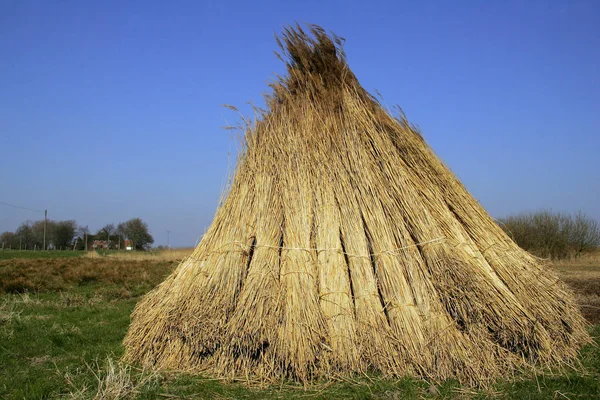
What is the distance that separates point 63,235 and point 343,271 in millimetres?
72459

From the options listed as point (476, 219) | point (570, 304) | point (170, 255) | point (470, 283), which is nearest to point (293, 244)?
point (470, 283)

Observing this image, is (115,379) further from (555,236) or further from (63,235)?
(63,235)

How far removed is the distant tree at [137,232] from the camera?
230ft

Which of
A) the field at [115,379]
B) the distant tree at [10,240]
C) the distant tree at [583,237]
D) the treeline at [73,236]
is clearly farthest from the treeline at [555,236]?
the distant tree at [10,240]

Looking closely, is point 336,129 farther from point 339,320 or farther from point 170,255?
point 170,255

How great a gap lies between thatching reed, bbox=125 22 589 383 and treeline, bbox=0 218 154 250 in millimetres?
61786

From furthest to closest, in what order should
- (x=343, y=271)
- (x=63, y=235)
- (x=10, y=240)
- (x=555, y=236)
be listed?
(x=10, y=240), (x=63, y=235), (x=555, y=236), (x=343, y=271)

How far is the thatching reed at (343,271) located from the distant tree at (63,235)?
69.9m

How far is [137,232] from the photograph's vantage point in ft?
235

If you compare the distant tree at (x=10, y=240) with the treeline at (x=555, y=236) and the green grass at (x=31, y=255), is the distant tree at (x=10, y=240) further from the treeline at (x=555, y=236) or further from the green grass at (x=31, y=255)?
the treeline at (x=555, y=236)

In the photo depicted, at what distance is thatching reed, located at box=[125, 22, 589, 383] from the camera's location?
4.71m

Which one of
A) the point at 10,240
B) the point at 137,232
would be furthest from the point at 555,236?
the point at 10,240

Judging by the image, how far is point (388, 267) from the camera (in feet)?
17.0

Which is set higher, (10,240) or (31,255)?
(10,240)
